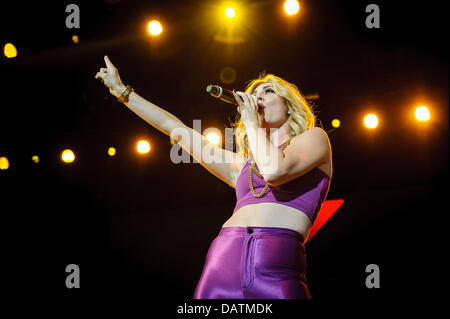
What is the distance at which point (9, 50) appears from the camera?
2842 millimetres

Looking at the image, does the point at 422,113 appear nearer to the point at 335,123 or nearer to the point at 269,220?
the point at 335,123

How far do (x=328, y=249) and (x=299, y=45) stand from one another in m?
1.36

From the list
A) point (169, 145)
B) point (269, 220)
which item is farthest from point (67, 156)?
point (269, 220)

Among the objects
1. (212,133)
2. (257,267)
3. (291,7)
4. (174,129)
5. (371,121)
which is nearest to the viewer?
(257,267)

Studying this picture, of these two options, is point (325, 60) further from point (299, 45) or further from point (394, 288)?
point (394, 288)

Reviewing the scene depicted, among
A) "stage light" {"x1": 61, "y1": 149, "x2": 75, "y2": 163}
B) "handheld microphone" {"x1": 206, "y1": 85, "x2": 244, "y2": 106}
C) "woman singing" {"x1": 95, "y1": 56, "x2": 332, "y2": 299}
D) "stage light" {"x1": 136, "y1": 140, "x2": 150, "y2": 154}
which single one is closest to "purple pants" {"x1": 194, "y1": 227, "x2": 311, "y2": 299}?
"woman singing" {"x1": 95, "y1": 56, "x2": 332, "y2": 299}

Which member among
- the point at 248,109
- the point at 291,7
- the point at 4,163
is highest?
the point at 291,7

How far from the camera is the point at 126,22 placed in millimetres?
2908

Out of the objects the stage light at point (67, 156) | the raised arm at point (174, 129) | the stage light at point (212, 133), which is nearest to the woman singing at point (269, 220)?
the raised arm at point (174, 129)

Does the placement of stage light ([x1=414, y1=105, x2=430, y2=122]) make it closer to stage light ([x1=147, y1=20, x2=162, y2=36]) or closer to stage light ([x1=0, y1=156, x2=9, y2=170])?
stage light ([x1=147, y1=20, x2=162, y2=36])

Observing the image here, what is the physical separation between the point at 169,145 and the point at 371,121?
1.44m

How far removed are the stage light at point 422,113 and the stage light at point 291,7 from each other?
97 centimetres

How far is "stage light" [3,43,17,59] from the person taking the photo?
2828 mm

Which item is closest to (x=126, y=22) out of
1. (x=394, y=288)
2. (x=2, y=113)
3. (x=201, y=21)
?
(x=201, y=21)
